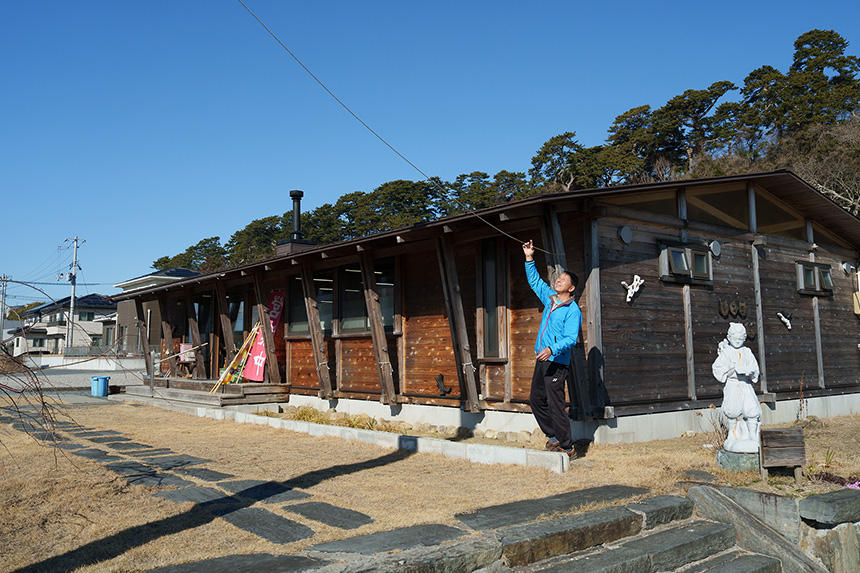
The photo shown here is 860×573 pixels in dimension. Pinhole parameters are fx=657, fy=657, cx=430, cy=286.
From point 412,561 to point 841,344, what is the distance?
36.8 feet

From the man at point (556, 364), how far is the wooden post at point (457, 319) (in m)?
1.75

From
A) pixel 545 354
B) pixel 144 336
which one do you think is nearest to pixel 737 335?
pixel 545 354

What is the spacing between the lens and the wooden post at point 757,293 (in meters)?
10.0

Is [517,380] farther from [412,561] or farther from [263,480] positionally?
[412,561]

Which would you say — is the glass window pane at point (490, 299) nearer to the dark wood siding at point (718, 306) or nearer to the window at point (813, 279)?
the dark wood siding at point (718, 306)

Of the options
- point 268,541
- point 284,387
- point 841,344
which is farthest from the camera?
point 284,387

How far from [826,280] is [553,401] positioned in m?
7.59

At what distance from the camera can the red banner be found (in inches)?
522

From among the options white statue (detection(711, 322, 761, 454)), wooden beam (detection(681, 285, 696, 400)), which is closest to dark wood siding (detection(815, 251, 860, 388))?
wooden beam (detection(681, 285, 696, 400))

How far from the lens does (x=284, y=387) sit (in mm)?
13008

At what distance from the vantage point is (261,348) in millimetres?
13367

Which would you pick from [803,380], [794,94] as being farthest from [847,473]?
[794,94]

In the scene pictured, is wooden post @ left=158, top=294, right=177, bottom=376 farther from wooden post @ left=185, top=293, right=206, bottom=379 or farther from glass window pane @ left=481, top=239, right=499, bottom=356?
glass window pane @ left=481, top=239, right=499, bottom=356

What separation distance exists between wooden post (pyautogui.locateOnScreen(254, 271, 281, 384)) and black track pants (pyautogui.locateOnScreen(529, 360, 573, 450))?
7236mm
